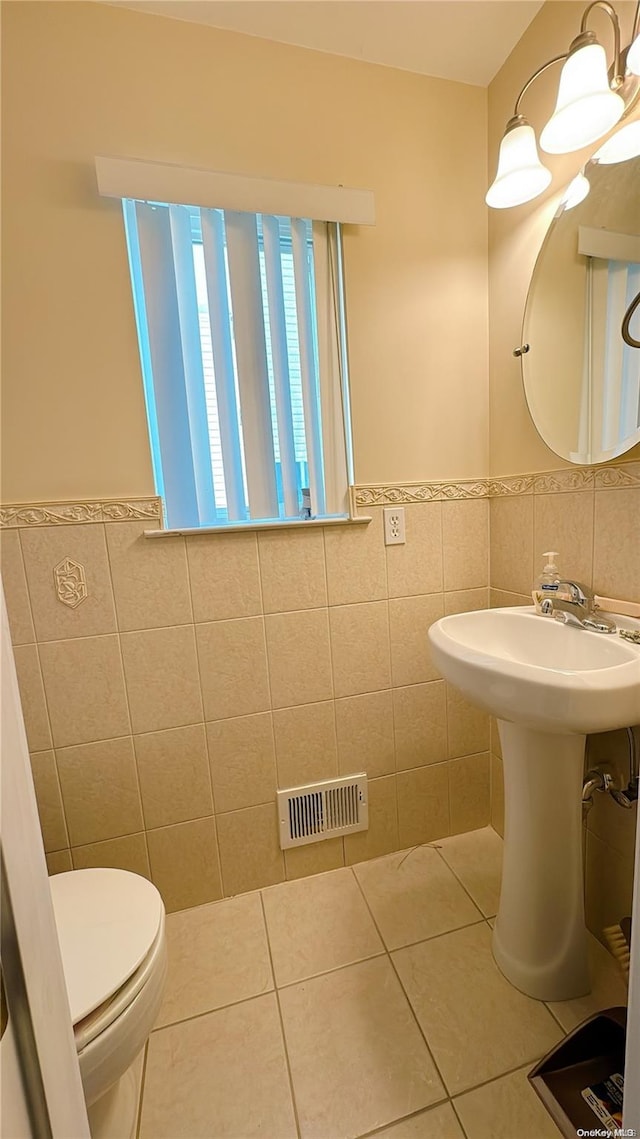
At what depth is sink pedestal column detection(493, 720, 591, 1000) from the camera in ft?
3.33

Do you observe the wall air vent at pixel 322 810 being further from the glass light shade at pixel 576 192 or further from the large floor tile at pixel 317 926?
the glass light shade at pixel 576 192

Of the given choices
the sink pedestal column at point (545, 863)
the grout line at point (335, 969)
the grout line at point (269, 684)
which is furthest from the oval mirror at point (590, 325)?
the grout line at point (335, 969)

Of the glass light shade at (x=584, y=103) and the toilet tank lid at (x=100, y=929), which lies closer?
the toilet tank lid at (x=100, y=929)

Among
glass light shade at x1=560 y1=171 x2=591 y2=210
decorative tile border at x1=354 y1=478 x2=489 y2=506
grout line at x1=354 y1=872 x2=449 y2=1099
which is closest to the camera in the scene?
grout line at x1=354 y1=872 x2=449 y2=1099

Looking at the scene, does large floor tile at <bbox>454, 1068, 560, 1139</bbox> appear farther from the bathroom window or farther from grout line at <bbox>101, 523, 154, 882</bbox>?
the bathroom window

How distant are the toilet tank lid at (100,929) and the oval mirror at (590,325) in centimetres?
139

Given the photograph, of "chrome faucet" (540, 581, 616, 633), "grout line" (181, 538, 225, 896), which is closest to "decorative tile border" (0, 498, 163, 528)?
"grout line" (181, 538, 225, 896)

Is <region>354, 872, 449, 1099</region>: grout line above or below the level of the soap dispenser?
below

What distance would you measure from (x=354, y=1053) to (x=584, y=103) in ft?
6.66

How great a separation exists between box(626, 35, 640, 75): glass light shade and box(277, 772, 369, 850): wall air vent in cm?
177

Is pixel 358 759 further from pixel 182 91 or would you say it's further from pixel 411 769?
pixel 182 91

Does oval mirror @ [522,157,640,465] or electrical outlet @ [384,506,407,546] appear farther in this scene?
electrical outlet @ [384,506,407,546]

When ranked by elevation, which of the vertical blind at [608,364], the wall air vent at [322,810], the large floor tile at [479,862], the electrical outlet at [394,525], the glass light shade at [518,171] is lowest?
the large floor tile at [479,862]

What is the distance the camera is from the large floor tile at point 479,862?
1367 mm
